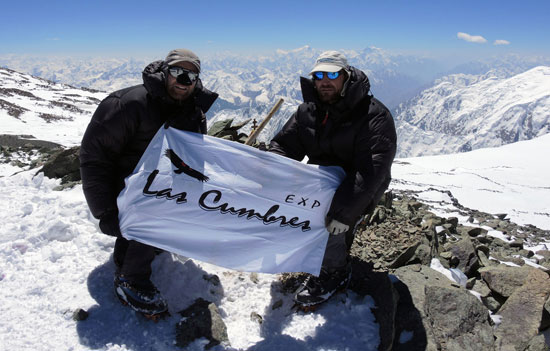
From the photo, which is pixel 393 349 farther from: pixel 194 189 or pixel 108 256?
pixel 108 256

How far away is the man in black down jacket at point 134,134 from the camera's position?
198 inches

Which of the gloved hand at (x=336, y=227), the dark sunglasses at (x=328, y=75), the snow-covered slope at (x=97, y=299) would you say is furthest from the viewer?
the gloved hand at (x=336, y=227)

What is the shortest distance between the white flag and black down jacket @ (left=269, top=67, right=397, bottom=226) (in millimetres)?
375

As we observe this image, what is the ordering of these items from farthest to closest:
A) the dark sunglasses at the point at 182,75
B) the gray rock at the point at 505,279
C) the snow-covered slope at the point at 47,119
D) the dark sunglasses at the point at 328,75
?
the snow-covered slope at the point at 47,119
the gray rock at the point at 505,279
the dark sunglasses at the point at 328,75
the dark sunglasses at the point at 182,75

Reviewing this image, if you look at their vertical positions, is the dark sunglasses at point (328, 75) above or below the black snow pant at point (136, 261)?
above

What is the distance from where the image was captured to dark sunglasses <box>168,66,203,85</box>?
199 inches

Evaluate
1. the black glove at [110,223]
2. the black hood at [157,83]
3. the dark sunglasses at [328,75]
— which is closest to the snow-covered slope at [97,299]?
the black glove at [110,223]

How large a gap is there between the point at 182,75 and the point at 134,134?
4.18ft

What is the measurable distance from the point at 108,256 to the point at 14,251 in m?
1.70

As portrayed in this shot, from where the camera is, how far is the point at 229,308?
6.30m

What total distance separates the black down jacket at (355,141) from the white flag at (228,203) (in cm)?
38

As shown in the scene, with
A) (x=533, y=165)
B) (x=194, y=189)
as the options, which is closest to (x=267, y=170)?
(x=194, y=189)

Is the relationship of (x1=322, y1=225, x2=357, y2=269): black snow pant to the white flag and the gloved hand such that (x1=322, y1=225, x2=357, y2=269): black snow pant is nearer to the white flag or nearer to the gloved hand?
the white flag

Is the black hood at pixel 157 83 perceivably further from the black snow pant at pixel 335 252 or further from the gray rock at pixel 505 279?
the gray rock at pixel 505 279
